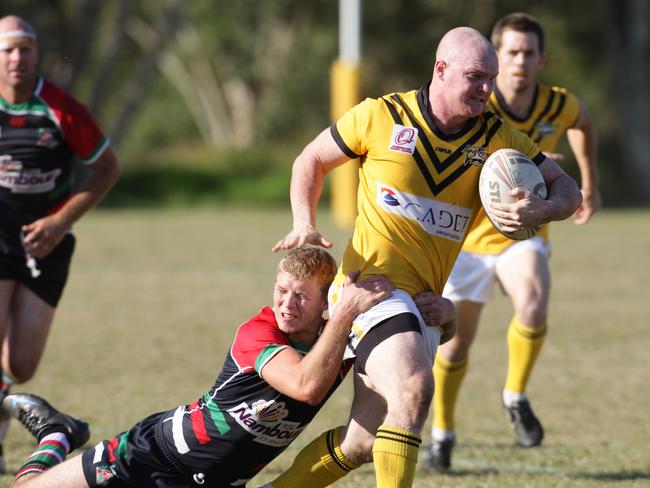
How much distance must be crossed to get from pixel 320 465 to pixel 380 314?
2.30 ft

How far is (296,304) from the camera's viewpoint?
14.7ft

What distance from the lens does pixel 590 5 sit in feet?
118

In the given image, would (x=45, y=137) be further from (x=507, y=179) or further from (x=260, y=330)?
(x=507, y=179)

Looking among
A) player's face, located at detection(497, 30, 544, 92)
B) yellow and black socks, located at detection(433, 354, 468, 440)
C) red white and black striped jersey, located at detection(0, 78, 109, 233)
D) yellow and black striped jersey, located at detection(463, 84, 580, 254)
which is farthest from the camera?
yellow and black striped jersey, located at detection(463, 84, 580, 254)

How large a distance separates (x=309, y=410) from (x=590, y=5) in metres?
33.3

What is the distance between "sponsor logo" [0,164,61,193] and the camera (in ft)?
20.9

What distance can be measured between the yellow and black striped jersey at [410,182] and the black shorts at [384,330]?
223 millimetres

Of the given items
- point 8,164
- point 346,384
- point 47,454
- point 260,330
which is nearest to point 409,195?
point 260,330

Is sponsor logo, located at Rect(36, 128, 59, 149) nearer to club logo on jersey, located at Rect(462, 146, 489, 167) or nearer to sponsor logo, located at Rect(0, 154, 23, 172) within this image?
sponsor logo, located at Rect(0, 154, 23, 172)

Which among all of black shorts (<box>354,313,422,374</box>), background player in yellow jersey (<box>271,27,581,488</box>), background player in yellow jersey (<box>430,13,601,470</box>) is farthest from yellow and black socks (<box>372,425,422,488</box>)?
background player in yellow jersey (<box>430,13,601,470</box>)

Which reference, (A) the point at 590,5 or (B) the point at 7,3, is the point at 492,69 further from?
(A) the point at 590,5

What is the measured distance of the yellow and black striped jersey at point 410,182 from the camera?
473 cm

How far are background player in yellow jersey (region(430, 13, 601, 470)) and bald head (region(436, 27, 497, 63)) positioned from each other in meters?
2.03

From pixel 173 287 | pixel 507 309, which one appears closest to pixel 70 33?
pixel 173 287
